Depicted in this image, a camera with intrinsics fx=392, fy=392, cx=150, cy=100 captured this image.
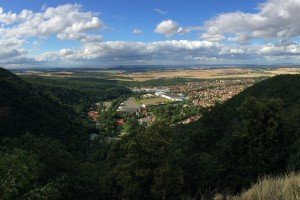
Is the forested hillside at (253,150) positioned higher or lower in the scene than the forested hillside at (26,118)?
higher

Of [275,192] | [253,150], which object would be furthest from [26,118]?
[275,192]

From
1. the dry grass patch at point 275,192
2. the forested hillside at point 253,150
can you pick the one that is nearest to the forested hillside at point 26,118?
the forested hillside at point 253,150

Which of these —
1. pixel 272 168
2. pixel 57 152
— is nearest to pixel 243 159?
pixel 272 168

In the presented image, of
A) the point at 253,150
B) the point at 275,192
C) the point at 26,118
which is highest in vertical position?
the point at 275,192

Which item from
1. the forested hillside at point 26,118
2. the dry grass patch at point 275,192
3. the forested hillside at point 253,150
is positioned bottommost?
the forested hillside at point 26,118

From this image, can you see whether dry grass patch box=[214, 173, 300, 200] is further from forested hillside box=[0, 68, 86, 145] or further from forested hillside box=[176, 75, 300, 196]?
forested hillside box=[0, 68, 86, 145]

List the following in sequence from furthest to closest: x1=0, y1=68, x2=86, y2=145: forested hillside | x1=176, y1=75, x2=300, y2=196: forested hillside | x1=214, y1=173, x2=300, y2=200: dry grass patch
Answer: x1=0, y1=68, x2=86, y2=145: forested hillside, x1=176, y1=75, x2=300, y2=196: forested hillside, x1=214, y1=173, x2=300, y2=200: dry grass patch

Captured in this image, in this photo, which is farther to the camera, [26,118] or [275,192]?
[26,118]

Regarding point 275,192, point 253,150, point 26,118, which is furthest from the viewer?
point 26,118

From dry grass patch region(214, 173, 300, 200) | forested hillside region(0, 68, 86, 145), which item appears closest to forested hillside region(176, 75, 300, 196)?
dry grass patch region(214, 173, 300, 200)

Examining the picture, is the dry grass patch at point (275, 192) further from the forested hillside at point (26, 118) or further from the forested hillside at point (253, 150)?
the forested hillside at point (26, 118)

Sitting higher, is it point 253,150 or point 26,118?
point 253,150

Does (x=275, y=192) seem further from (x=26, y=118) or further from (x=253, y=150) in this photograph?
(x=26, y=118)

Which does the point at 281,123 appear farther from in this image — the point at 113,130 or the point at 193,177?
the point at 113,130
